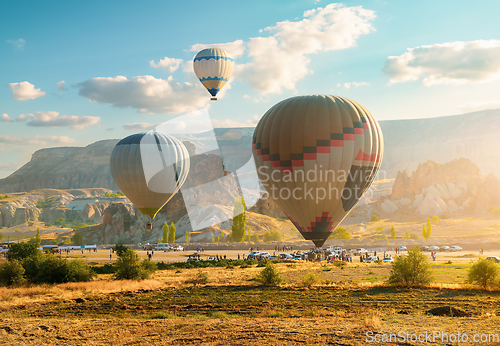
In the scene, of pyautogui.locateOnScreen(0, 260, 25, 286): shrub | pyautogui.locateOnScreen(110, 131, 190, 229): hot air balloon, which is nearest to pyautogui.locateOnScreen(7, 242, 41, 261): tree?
pyautogui.locateOnScreen(0, 260, 25, 286): shrub

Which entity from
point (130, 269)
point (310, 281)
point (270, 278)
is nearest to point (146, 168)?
point (130, 269)

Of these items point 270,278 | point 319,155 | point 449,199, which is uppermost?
point 319,155

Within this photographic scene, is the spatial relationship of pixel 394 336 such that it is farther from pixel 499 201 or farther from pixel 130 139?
pixel 499 201

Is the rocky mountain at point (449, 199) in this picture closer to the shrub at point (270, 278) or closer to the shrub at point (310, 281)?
the shrub at point (310, 281)

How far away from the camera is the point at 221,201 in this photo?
7559 inches

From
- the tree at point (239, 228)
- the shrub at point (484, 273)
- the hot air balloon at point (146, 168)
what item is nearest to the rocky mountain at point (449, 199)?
the tree at point (239, 228)

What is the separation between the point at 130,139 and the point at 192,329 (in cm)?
3894

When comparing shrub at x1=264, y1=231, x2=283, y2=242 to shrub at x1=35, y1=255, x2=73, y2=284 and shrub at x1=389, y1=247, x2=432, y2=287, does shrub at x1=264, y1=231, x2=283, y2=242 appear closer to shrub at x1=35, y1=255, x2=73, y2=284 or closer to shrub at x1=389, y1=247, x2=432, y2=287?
shrub at x1=35, y1=255, x2=73, y2=284

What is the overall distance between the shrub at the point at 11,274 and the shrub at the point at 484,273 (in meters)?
34.1

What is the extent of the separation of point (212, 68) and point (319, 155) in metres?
26.8

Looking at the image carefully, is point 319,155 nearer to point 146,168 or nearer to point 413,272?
point 413,272

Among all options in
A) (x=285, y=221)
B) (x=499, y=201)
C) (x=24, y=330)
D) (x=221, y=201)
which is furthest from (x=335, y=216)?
(x=499, y=201)

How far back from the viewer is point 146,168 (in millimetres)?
51562

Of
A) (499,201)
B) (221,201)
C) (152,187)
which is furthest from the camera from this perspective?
(221,201)
